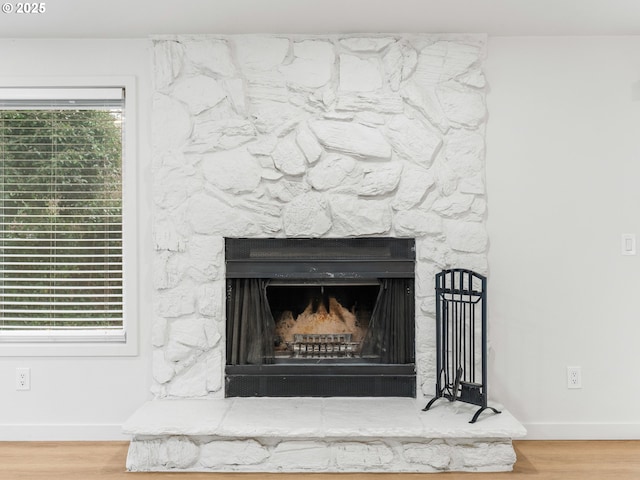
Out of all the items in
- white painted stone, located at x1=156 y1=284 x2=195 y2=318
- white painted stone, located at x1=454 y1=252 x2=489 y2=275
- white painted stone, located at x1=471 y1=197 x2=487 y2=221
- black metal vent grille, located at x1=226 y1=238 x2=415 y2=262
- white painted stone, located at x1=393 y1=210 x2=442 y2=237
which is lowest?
white painted stone, located at x1=156 y1=284 x2=195 y2=318

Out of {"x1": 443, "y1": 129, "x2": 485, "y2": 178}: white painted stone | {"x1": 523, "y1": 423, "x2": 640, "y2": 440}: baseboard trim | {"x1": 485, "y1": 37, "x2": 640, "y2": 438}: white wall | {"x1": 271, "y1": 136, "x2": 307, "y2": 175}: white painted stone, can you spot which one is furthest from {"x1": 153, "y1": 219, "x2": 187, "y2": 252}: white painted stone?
{"x1": 523, "y1": 423, "x2": 640, "y2": 440}: baseboard trim

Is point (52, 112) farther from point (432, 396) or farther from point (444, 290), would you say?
point (432, 396)

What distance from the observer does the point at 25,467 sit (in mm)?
2967

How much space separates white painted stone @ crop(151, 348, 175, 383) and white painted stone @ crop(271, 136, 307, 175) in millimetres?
1239

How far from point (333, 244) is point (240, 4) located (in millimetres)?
1336

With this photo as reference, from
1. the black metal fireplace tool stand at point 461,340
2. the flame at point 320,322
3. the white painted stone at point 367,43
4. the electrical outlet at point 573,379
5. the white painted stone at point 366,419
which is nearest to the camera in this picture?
the white painted stone at point 366,419

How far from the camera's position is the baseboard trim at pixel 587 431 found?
3.36 m

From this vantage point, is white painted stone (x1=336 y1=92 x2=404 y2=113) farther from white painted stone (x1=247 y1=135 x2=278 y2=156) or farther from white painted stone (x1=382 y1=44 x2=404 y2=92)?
white painted stone (x1=247 y1=135 x2=278 y2=156)

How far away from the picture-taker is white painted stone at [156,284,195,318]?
332cm

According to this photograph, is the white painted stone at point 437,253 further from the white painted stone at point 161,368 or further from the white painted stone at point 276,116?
the white painted stone at point 161,368

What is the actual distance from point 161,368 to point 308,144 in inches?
58.8

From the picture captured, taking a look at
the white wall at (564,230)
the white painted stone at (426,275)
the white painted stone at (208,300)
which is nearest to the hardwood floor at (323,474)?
the white wall at (564,230)

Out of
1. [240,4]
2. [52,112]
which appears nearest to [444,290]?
[240,4]

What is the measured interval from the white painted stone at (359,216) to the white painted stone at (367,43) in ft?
2.70
